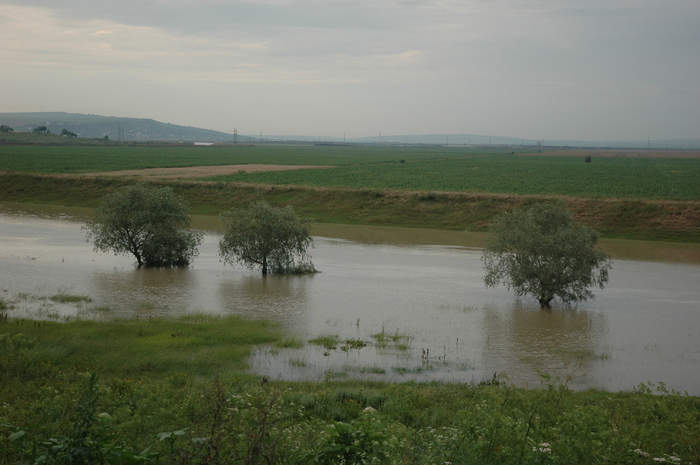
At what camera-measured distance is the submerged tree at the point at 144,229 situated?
3161cm

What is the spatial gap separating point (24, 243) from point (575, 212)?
40201mm

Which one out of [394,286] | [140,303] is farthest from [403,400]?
[394,286]

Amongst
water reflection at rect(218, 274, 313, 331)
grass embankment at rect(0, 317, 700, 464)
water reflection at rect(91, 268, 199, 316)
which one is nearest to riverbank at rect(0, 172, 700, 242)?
water reflection at rect(218, 274, 313, 331)

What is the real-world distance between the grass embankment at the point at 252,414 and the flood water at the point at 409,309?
78.2 inches

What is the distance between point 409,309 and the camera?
2380 centimetres

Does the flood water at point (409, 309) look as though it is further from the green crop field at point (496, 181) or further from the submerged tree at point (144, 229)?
the green crop field at point (496, 181)

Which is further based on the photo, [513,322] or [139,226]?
[139,226]

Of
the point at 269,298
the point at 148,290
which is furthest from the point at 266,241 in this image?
the point at 148,290

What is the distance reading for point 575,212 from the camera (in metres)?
52.8

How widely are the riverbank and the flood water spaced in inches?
391

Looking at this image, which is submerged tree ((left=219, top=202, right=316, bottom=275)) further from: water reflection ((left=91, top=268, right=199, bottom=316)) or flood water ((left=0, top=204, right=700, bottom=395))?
water reflection ((left=91, top=268, right=199, bottom=316))

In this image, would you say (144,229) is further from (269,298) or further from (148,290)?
(269,298)

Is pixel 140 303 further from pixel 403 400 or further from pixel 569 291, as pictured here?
pixel 569 291

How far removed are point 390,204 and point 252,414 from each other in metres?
49.2
